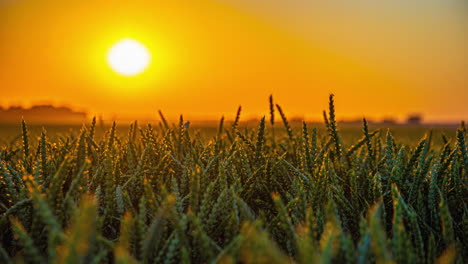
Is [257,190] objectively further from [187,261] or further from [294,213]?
[187,261]

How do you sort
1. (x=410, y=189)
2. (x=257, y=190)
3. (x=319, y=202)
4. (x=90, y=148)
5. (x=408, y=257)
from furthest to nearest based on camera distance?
(x=90, y=148)
(x=257, y=190)
(x=410, y=189)
(x=319, y=202)
(x=408, y=257)

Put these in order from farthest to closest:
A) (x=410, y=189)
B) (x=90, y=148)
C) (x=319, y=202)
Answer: (x=90, y=148)
(x=410, y=189)
(x=319, y=202)

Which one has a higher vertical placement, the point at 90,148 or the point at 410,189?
the point at 90,148

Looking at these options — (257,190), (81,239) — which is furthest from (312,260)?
(257,190)

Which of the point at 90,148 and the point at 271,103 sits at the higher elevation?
the point at 271,103

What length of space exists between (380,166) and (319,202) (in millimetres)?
586

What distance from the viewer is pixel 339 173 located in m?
1.68

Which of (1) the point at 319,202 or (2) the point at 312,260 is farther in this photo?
(1) the point at 319,202

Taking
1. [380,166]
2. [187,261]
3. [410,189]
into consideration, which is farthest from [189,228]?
[380,166]

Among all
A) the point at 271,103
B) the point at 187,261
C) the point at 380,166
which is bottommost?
the point at 187,261

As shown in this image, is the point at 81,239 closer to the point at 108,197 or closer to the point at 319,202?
the point at 108,197

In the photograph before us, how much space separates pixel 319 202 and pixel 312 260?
0.53 meters

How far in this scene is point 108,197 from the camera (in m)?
1.09

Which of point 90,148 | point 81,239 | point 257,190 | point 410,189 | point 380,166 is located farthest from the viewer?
point 90,148
